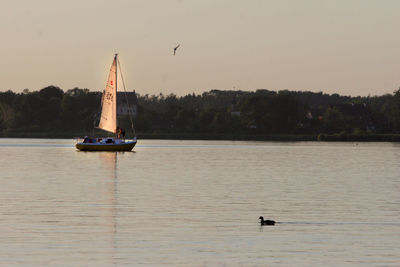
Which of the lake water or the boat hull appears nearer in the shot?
the lake water

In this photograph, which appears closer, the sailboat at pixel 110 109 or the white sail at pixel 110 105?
the sailboat at pixel 110 109

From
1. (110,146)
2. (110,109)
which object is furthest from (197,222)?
(110,109)

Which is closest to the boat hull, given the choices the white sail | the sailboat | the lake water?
the sailboat

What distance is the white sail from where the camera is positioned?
139 m

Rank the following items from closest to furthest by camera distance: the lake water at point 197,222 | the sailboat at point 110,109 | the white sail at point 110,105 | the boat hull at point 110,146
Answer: the lake water at point 197,222 < the boat hull at point 110,146 < the sailboat at point 110,109 < the white sail at point 110,105

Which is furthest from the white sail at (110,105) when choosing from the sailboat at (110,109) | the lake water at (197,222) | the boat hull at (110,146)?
the lake water at (197,222)

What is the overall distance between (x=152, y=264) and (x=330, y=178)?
141 feet

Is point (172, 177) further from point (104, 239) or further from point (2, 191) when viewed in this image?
point (104, 239)

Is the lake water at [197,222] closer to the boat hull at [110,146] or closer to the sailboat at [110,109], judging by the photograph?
the boat hull at [110,146]

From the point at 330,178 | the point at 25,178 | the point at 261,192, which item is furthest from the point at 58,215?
the point at 330,178

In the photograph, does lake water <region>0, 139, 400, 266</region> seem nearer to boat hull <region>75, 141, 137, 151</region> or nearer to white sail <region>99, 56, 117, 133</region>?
boat hull <region>75, 141, 137, 151</region>

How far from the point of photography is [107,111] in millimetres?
140125

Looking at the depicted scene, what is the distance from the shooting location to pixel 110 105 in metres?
140

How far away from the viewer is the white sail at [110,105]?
139 metres
